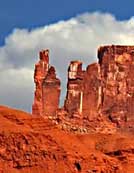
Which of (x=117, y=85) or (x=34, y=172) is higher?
(x=117, y=85)

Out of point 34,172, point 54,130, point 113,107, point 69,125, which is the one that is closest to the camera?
point 34,172

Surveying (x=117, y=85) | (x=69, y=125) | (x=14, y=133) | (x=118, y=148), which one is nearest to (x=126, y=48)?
(x=117, y=85)

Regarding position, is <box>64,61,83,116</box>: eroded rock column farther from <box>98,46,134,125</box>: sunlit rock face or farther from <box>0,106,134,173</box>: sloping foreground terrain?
<box>0,106,134,173</box>: sloping foreground terrain

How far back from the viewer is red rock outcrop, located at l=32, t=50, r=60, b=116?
168 metres

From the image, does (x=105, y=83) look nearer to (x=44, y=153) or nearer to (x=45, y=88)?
(x=45, y=88)

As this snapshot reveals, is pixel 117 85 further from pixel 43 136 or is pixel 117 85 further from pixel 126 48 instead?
pixel 43 136

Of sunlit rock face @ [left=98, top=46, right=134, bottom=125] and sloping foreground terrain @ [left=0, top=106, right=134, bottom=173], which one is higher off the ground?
sunlit rock face @ [left=98, top=46, right=134, bottom=125]

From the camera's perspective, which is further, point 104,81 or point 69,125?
point 104,81

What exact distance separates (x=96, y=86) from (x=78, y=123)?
11586mm

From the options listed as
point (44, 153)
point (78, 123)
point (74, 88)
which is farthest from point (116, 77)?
point (44, 153)

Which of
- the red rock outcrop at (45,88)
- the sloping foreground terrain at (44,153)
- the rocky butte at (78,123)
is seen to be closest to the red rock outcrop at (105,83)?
the rocky butte at (78,123)

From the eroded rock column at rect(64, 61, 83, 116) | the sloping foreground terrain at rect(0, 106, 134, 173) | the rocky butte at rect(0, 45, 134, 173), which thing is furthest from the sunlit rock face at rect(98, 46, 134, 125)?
the sloping foreground terrain at rect(0, 106, 134, 173)

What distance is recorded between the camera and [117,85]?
552 ft

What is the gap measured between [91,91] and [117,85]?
409cm
